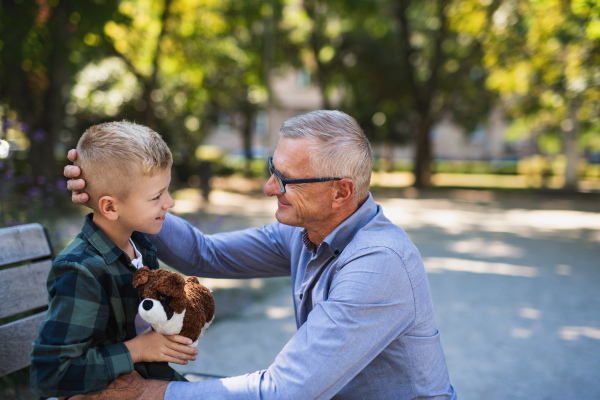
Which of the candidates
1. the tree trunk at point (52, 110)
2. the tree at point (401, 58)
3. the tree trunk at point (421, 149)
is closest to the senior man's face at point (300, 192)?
the tree trunk at point (52, 110)

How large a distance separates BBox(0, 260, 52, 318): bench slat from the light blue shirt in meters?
0.56

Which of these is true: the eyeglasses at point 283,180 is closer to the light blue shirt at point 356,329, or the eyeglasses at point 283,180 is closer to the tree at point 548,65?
the light blue shirt at point 356,329

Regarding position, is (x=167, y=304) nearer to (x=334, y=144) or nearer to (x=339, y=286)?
(x=339, y=286)

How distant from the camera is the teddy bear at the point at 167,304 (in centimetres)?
146

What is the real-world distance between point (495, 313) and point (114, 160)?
4527 millimetres

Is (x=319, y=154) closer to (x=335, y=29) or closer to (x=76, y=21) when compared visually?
(x=76, y=21)

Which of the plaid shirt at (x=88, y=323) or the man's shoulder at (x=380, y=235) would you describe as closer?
the plaid shirt at (x=88, y=323)

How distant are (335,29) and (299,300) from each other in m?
20.3

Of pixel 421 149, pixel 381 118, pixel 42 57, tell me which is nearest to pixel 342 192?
pixel 42 57

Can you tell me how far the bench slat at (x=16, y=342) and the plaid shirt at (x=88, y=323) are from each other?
2.27 feet

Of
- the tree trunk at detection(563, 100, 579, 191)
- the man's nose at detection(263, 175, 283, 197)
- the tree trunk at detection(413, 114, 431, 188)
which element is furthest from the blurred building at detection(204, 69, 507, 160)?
the man's nose at detection(263, 175, 283, 197)

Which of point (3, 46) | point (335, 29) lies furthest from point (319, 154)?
point (335, 29)

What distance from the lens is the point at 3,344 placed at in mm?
1968

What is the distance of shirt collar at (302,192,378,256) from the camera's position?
174cm
